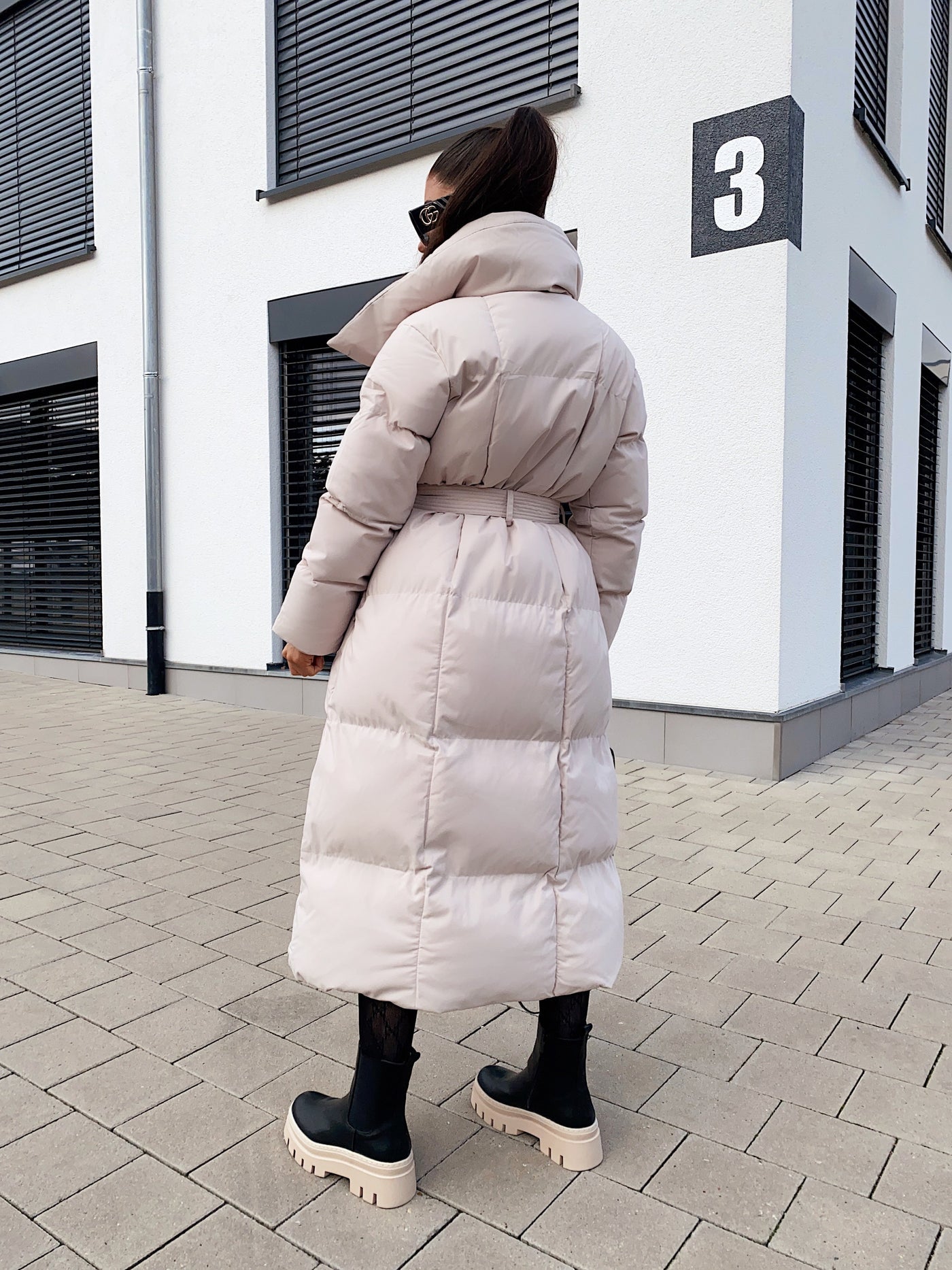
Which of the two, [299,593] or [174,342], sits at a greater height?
[174,342]

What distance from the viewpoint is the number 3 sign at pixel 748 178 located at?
5113 millimetres

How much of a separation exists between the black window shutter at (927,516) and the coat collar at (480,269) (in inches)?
321

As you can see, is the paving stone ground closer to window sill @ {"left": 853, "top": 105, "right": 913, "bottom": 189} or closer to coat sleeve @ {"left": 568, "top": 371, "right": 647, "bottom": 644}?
coat sleeve @ {"left": 568, "top": 371, "right": 647, "bottom": 644}

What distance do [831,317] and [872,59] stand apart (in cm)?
257

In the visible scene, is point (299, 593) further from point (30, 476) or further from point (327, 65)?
point (30, 476)

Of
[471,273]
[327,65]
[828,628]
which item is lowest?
[828,628]

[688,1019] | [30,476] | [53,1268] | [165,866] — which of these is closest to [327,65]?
[30,476]

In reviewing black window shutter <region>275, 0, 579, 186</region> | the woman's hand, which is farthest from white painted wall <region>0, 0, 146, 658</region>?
the woman's hand

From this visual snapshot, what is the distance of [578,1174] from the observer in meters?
1.94

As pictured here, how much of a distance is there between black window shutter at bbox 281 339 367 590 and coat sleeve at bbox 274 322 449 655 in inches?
223

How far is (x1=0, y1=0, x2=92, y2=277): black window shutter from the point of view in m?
9.23

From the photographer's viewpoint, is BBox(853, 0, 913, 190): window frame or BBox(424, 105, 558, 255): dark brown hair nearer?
BBox(424, 105, 558, 255): dark brown hair

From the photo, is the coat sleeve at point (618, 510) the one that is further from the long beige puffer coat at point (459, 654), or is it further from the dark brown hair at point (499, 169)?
the dark brown hair at point (499, 169)

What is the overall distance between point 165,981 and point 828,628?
444 centimetres
